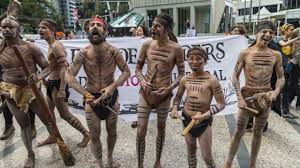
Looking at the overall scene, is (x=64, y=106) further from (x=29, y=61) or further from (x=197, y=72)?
(x=197, y=72)

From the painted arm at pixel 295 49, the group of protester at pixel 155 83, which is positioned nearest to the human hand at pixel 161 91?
the group of protester at pixel 155 83

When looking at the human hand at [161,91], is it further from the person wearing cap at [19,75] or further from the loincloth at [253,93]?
the person wearing cap at [19,75]

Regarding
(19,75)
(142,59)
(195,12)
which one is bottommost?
(19,75)

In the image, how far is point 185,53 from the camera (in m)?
5.89

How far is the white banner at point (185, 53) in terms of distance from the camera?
5.80 meters

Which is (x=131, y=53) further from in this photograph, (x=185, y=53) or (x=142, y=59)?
(x=142, y=59)

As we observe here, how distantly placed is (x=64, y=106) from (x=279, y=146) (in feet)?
11.3

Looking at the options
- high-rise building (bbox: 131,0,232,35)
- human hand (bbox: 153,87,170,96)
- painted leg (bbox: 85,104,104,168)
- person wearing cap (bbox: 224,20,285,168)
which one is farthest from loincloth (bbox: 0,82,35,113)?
high-rise building (bbox: 131,0,232,35)

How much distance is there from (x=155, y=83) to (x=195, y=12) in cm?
4051

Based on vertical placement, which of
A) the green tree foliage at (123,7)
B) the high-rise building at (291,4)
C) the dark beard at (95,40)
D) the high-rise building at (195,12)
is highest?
the green tree foliage at (123,7)

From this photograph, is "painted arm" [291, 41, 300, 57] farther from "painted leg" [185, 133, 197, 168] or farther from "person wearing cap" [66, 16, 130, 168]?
"person wearing cap" [66, 16, 130, 168]

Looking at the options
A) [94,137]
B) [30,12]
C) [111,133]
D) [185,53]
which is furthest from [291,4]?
[94,137]

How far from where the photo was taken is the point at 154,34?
3.64 metres

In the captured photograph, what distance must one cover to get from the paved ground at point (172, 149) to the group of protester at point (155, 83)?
0.43 m
